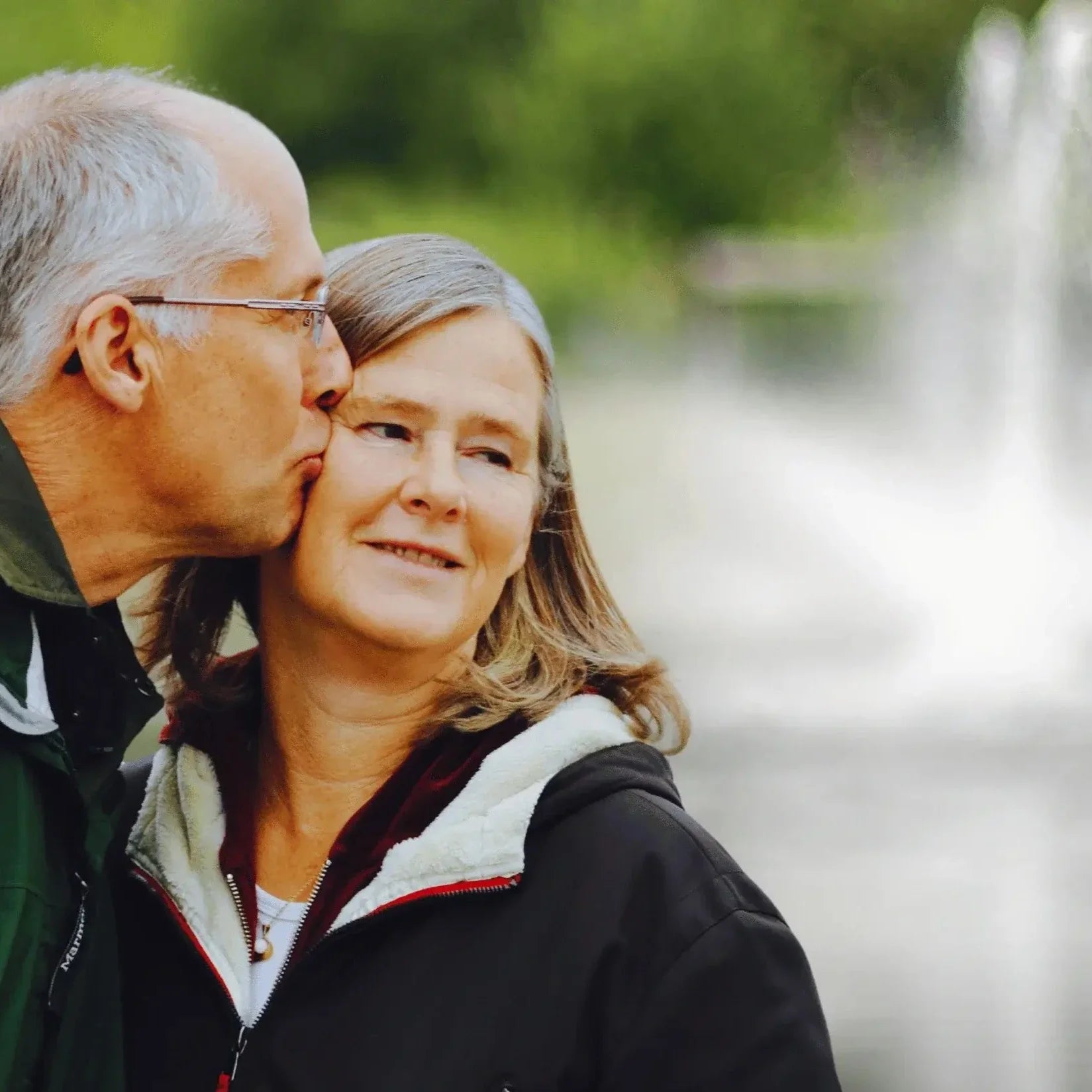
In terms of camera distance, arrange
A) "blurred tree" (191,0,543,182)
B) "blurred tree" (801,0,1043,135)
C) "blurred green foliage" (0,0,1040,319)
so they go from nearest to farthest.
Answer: "blurred green foliage" (0,0,1040,319) < "blurred tree" (801,0,1043,135) < "blurred tree" (191,0,543,182)

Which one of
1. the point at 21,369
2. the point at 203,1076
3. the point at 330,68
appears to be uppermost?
the point at 330,68

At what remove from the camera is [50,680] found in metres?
2.55

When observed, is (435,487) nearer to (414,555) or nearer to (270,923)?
(414,555)

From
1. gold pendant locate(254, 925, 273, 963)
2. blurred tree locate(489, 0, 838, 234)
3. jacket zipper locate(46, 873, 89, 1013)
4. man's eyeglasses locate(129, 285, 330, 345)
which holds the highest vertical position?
blurred tree locate(489, 0, 838, 234)

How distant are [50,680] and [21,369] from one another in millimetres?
402

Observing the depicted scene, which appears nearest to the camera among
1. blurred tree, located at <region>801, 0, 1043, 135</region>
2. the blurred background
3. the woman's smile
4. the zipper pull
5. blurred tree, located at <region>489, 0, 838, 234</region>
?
the zipper pull

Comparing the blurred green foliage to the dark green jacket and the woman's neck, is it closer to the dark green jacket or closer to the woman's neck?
the woman's neck

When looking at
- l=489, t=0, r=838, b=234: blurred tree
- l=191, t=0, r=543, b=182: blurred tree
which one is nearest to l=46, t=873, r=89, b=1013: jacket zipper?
l=489, t=0, r=838, b=234: blurred tree

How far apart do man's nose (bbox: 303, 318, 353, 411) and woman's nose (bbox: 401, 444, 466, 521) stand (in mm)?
147

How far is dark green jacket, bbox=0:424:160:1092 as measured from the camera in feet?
7.76

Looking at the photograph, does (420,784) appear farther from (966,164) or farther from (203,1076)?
(966,164)

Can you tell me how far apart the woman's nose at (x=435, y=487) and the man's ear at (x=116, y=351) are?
0.38 m

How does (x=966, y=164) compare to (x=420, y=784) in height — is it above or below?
above

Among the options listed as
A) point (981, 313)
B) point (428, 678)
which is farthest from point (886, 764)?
point (981, 313)
